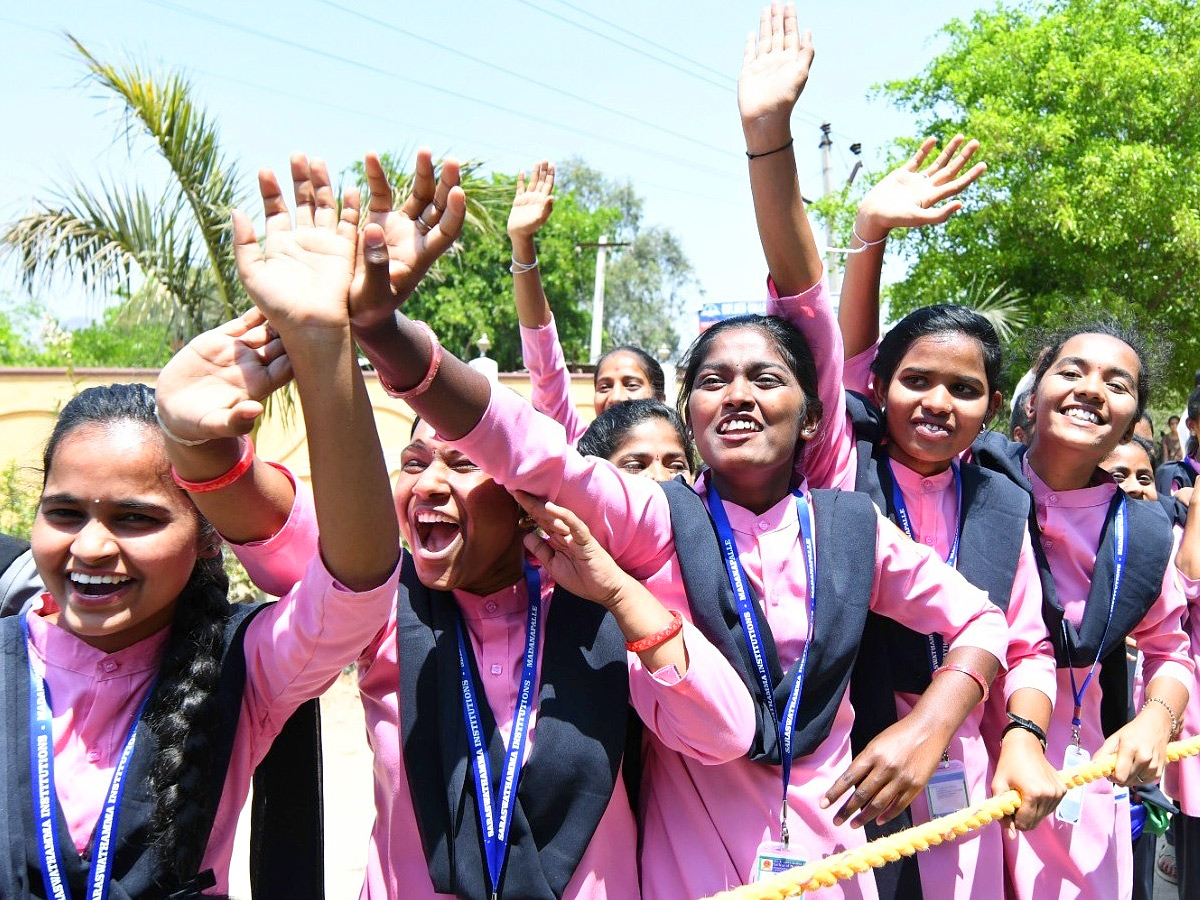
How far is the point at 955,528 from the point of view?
2.69 metres

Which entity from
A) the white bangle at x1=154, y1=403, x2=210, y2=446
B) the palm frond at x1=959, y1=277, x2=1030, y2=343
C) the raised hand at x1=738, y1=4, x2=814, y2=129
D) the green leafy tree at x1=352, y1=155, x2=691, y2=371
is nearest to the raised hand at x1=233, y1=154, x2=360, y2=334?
the white bangle at x1=154, y1=403, x2=210, y2=446

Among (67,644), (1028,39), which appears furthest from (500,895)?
(1028,39)

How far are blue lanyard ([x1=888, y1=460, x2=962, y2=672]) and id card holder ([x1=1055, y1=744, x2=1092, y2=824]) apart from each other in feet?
1.23

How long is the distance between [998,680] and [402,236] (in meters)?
1.81

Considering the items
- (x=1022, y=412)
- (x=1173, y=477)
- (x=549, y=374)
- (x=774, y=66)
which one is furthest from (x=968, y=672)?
(x=1173, y=477)

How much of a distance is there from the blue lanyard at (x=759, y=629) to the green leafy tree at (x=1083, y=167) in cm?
1143

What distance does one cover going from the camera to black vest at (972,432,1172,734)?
2705 millimetres

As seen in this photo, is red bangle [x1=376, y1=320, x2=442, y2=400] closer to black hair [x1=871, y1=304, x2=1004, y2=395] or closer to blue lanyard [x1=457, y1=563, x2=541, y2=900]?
blue lanyard [x1=457, y1=563, x2=541, y2=900]

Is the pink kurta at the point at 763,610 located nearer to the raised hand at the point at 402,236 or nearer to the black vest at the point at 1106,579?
the raised hand at the point at 402,236

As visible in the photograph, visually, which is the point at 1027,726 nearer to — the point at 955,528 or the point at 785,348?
the point at 955,528

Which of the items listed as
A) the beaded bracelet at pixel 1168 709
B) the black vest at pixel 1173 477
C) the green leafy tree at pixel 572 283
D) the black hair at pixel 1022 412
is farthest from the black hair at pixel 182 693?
the green leafy tree at pixel 572 283

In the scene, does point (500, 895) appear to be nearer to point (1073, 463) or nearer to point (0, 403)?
point (1073, 463)

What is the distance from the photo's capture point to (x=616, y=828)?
2113 millimetres

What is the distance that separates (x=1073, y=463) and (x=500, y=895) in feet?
6.14
